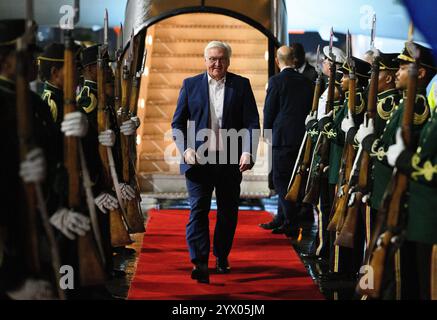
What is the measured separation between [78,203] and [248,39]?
9200 mm

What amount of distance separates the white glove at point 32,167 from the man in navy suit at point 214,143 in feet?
8.30

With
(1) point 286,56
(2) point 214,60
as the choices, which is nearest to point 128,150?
(2) point 214,60

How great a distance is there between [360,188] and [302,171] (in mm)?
2350

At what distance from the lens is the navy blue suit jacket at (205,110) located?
6.47 metres

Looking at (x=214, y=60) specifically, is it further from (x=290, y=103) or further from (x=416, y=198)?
(x=416, y=198)

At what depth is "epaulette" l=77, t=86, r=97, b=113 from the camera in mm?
6203

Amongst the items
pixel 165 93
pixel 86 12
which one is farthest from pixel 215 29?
pixel 86 12

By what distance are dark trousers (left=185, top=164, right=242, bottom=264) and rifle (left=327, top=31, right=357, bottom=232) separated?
2.75 ft

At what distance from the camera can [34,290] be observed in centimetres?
388

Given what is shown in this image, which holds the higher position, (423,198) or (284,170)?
(423,198)

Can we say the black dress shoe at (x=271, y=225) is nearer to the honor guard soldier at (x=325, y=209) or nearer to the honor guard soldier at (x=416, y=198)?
the honor guard soldier at (x=325, y=209)

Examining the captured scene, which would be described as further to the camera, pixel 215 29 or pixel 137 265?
pixel 215 29
